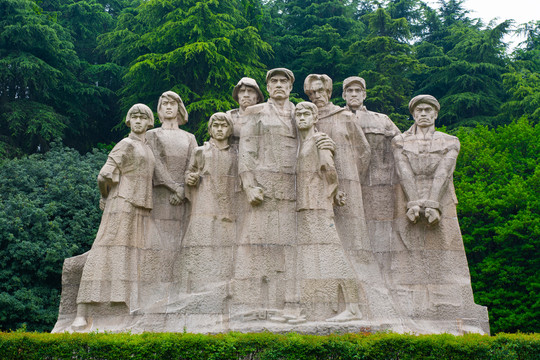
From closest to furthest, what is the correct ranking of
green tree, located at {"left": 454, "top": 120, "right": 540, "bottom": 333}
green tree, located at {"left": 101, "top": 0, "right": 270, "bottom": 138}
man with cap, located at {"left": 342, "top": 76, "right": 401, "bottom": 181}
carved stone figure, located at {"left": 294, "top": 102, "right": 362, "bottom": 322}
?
carved stone figure, located at {"left": 294, "top": 102, "right": 362, "bottom": 322}, man with cap, located at {"left": 342, "top": 76, "right": 401, "bottom": 181}, green tree, located at {"left": 454, "top": 120, "right": 540, "bottom": 333}, green tree, located at {"left": 101, "top": 0, "right": 270, "bottom": 138}

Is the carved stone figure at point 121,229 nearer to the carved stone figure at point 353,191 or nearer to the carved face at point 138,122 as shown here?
the carved face at point 138,122

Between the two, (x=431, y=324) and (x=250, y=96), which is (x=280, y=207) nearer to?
(x=250, y=96)

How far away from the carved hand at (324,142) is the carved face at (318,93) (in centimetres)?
110

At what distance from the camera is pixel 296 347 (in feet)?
26.5

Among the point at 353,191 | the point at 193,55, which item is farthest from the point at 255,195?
the point at 193,55

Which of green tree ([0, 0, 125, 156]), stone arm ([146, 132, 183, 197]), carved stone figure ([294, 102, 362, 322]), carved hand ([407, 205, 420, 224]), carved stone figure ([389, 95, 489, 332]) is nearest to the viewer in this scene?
carved stone figure ([294, 102, 362, 322])

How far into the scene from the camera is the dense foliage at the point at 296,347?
8.09 metres

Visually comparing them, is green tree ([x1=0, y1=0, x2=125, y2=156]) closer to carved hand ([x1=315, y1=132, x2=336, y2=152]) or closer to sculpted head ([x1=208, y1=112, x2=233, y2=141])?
sculpted head ([x1=208, y1=112, x2=233, y2=141])

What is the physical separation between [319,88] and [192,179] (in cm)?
277

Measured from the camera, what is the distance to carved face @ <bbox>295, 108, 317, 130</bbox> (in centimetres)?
1048

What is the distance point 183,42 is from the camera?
24766 millimetres

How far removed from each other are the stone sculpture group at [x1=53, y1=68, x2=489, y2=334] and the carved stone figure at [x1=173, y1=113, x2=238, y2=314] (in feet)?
0.06

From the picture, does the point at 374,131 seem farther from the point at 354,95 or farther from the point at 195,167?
the point at 195,167

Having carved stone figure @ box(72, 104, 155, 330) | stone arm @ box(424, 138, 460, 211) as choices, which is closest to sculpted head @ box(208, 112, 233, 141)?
carved stone figure @ box(72, 104, 155, 330)
